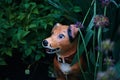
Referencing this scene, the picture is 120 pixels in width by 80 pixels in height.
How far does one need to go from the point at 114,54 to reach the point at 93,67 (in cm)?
24

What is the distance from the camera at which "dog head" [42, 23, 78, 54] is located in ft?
9.95

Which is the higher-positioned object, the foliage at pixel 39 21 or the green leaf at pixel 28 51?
the foliage at pixel 39 21

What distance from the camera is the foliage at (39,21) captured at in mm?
3217

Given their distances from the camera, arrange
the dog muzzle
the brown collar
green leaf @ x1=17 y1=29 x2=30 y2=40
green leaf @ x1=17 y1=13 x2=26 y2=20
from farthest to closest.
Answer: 1. green leaf @ x1=17 y1=13 x2=26 y2=20
2. green leaf @ x1=17 y1=29 x2=30 y2=40
3. the brown collar
4. the dog muzzle

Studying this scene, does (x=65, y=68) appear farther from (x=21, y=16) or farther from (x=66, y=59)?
(x=21, y=16)

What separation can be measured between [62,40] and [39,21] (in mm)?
510

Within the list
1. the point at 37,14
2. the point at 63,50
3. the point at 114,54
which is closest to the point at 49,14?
the point at 37,14

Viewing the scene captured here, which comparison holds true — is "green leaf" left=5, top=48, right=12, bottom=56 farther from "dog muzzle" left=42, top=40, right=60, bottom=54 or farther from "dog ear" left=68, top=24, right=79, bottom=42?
"dog ear" left=68, top=24, right=79, bottom=42

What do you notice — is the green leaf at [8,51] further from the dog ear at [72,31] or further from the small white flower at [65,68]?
the dog ear at [72,31]

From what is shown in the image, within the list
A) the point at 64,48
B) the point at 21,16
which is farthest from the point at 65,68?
the point at 21,16

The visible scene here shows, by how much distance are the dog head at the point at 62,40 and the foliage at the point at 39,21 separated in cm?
10

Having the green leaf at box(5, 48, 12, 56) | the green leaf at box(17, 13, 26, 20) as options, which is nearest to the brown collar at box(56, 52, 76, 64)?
the green leaf at box(5, 48, 12, 56)

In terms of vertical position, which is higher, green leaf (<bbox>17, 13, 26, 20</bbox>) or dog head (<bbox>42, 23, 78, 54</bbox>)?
green leaf (<bbox>17, 13, 26, 20</bbox>)

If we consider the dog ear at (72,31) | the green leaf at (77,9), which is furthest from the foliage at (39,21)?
the dog ear at (72,31)
